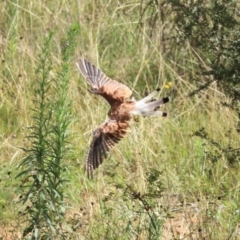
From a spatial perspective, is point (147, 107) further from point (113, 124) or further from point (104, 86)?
point (104, 86)

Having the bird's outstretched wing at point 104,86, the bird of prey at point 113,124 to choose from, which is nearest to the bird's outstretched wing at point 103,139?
the bird of prey at point 113,124

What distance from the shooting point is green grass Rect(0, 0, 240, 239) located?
164 inches

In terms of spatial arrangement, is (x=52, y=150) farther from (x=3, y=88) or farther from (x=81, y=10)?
(x=81, y=10)

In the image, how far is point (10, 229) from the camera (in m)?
4.48

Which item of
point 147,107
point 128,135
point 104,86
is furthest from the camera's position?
point 128,135

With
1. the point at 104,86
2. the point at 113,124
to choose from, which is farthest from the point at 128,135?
the point at 113,124

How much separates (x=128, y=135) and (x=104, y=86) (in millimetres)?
1681

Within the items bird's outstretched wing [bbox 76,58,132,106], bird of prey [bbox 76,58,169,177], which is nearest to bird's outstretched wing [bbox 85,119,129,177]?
bird of prey [bbox 76,58,169,177]

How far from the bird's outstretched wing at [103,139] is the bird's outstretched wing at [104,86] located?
0.37ft

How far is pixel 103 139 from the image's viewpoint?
353 cm

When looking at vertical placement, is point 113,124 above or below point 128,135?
below

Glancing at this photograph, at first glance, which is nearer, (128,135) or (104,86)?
(104,86)

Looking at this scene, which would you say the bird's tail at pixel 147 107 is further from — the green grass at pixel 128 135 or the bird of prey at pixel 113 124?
the green grass at pixel 128 135

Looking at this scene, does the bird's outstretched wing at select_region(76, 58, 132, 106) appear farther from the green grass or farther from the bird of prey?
the green grass
